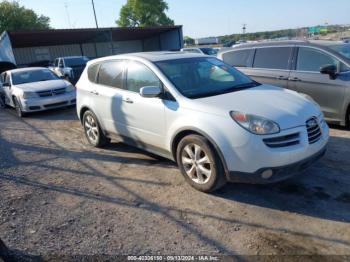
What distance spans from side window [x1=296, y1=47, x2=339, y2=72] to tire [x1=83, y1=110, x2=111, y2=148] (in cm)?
417

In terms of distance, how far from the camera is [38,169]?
5781 millimetres

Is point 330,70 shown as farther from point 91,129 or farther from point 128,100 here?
point 91,129

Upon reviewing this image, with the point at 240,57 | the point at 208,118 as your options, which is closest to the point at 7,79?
the point at 240,57

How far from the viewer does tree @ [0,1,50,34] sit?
1909 inches

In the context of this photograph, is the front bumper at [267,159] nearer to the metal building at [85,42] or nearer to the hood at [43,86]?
the hood at [43,86]

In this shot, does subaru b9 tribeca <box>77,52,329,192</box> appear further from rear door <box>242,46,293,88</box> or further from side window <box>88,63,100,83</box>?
rear door <box>242,46,293,88</box>

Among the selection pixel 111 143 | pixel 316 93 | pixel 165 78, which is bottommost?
pixel 111 143

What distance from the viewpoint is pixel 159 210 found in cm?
407

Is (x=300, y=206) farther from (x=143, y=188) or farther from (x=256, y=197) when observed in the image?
(x=143, y=188)

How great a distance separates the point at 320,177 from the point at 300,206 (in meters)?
0.88

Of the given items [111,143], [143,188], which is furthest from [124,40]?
[143,188]

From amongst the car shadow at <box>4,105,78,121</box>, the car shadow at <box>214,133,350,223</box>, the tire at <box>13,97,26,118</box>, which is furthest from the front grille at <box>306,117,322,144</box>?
the tire at <box>13,97,26,118</box>

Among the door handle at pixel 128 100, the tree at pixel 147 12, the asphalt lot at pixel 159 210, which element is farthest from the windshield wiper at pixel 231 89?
the tree at pixel 147 12

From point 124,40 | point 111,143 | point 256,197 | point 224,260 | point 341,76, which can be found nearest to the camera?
point 224,260
